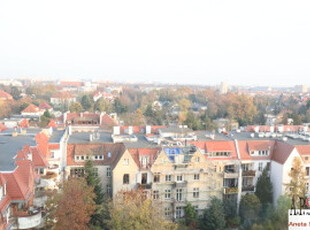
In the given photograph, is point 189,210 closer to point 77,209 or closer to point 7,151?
point 77,209

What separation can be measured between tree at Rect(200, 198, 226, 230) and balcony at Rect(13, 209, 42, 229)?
63.7 feet

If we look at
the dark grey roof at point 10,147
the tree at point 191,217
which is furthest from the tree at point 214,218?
the dark grey roof at point 10,147

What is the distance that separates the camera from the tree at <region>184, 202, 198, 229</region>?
3684 centimetres

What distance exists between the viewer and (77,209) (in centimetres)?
2528

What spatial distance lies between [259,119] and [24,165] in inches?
3460

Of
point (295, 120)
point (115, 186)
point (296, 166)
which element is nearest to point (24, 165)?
point (115, 186)

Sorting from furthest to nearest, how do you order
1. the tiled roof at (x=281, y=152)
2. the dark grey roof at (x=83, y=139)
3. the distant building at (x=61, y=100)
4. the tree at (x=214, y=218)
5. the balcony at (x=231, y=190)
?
the distant building at (x=61, y=100), the dark grey roof at (x=83, y=139), the balcony at (x=231, y=190), the tiled roof at (x=281, y=152), the tree at (x=214, y=218)

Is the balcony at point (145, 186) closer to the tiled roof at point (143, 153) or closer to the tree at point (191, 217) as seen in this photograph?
the tiled roof at point (143, 153)

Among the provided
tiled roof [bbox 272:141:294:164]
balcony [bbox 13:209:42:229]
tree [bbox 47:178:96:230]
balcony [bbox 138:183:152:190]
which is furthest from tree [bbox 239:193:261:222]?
balcony [bbox 13:209:42:229]

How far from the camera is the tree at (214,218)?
35625 millimetres

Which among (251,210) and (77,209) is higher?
(77,209)

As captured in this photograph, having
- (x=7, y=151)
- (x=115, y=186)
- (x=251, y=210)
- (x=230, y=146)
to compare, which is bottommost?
(x=251, y=210)

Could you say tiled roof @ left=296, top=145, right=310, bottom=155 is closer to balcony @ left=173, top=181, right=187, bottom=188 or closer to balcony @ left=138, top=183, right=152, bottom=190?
balcony @ left=173, top=181, right=187, bottom=188

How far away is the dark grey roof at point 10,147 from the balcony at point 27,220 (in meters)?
3.34
